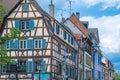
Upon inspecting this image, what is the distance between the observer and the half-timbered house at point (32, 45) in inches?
2611

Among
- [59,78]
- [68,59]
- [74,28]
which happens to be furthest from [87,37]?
[59,78]

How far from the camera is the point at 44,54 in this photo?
66.5 meters

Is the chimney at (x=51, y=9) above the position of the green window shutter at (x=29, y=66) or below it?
above

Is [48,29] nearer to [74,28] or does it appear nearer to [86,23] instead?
[74,28]

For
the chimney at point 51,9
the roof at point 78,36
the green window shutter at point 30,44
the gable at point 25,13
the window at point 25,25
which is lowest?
the green window shutter at point 30,44

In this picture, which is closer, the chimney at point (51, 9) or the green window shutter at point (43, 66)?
the green window shutter at point (43, 66)

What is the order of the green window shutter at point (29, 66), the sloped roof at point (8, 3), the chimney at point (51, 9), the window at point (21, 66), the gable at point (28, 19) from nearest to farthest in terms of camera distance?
the green window shutter at point (29, 66), the gable at point (28, 19), the window at point (21, 66), the chimney at point (51, 9), the sloped roof at point (8, 3)

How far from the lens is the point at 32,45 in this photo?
6700cm

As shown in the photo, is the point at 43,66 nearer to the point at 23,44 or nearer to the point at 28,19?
the point at 23,44

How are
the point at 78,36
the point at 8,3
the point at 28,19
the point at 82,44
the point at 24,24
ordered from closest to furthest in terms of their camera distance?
the point at 28,19, the point at 24,24, the point at 8,3, the point at 78,36, the point at 82,44

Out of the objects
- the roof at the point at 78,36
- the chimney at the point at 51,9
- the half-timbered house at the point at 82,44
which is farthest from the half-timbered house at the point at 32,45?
the roof at the point at 78,36

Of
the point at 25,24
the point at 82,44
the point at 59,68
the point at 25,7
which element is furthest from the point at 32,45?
the point at 82,44

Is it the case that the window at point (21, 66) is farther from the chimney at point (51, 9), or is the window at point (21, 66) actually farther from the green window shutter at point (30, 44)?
the chimney at point (51, 9)

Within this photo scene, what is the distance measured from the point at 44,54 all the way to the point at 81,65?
22.9 meters
